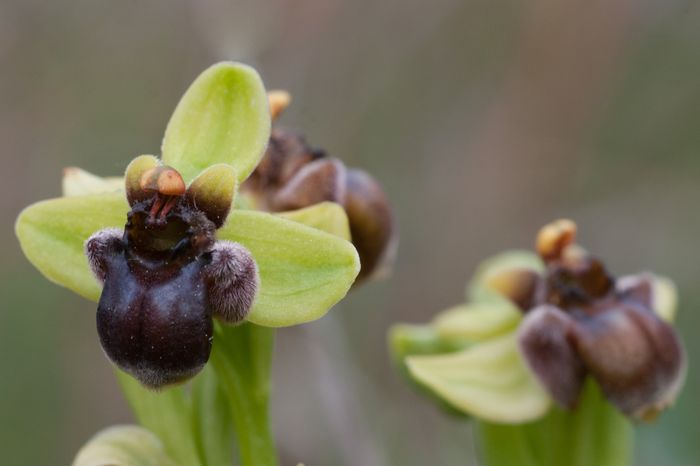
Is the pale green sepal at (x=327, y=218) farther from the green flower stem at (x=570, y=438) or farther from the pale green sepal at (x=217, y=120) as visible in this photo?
the green flower stem at (x=570, y=438)

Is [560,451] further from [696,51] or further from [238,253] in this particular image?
[696,51]

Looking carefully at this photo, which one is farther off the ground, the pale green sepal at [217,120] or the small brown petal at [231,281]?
the pale green sepal at [217,120]

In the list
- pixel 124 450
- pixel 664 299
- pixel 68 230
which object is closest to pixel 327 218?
pixel 68 230

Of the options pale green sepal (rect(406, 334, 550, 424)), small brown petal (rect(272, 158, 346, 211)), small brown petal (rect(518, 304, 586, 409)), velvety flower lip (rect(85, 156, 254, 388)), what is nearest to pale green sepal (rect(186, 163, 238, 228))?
velvety flower lip (rect(85, 156, 254, 388))

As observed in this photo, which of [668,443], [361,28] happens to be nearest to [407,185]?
[361,28]

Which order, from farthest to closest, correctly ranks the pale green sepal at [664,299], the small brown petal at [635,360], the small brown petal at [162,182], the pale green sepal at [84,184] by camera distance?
the pale green sepal at [664,299] → the small brown petal at [635,360] → the pale green sepal at [84,184] → the small brown petal at [162,182]

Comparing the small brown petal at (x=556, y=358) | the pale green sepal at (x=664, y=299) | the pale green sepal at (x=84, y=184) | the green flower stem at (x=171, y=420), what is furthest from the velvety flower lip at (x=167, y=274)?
the pale green sepal at (x=664, y=299)
